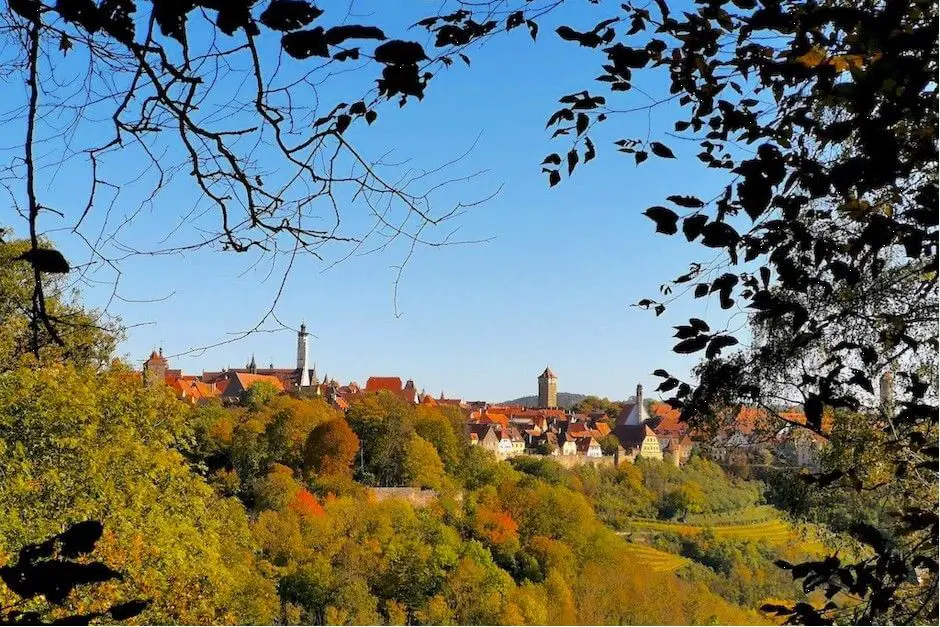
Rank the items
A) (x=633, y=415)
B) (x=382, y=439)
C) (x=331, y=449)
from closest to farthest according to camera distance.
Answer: (x=331, y=449)
(x=382, y=439)
(x=633, y=415)

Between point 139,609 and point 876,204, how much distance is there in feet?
3.88

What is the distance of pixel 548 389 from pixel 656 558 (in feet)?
80.8

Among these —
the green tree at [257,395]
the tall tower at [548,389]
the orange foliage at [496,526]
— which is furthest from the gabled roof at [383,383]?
the orange foliage at [496,526]

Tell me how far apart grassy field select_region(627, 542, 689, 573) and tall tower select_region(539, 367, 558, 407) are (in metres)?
22.9

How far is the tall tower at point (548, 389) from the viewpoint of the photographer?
1845 inches

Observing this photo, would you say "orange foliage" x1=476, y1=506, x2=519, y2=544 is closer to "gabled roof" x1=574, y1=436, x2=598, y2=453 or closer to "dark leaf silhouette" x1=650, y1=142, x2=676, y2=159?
"gabled roof" x1=574, y1=436, x2=598, y2=453

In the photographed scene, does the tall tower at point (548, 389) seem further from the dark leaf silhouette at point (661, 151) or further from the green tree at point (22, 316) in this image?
the dark leaf silhouette at point (661, 151)

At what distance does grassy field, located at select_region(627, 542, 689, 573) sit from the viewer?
21.4 metres

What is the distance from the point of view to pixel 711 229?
3.96 ft

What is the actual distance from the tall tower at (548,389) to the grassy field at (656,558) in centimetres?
2292

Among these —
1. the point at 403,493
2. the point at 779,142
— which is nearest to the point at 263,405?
the point at 403,493

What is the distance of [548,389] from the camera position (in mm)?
47062

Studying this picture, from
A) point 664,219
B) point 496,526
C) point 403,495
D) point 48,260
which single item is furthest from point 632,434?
point 48,260

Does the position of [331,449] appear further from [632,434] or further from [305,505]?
[632,434]
